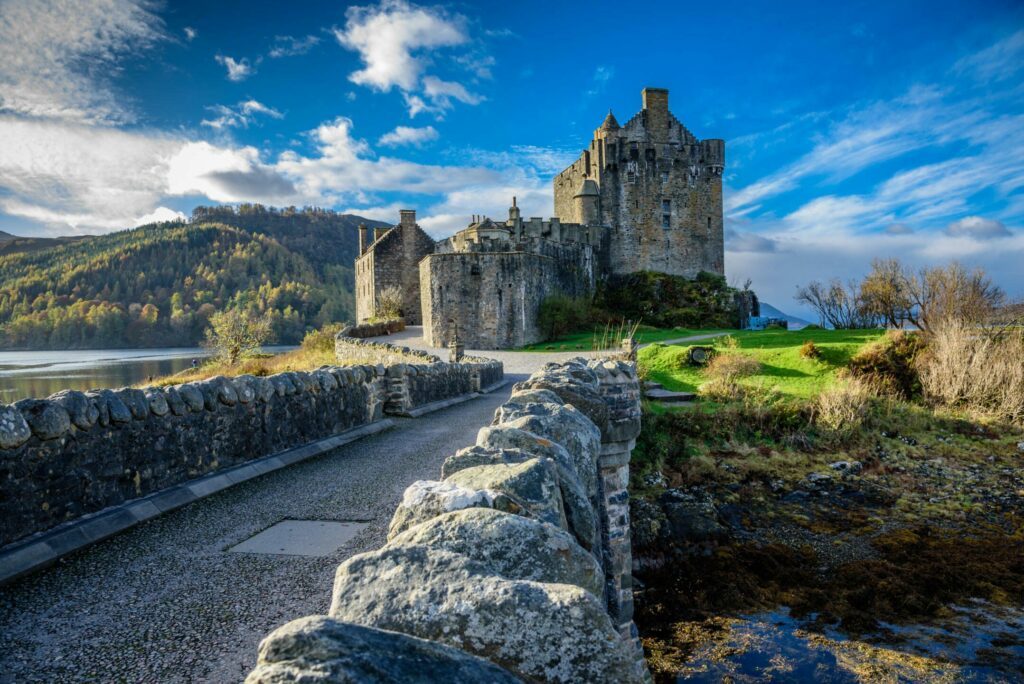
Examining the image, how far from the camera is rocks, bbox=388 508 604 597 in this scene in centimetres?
195

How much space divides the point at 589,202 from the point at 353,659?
1968 inches

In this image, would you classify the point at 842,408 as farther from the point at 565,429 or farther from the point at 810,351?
the point at 565,429

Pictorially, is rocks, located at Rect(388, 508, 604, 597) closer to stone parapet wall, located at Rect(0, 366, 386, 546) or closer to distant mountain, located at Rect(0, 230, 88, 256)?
stone parapet wall, located at Rect(0, 366, 386, 546)

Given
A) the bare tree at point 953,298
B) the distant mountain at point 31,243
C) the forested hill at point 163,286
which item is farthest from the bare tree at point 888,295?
the distant mountain at point 31,243

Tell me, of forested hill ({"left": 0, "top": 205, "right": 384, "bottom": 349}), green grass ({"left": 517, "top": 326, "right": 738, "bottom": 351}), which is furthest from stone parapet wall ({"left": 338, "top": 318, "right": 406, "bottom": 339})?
forested hill ({"left": 0, "top": 205, "right": 384, "bottom": 349})

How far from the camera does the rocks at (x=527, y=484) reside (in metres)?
2.52

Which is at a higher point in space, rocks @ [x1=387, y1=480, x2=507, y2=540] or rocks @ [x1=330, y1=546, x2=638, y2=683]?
rocks @ [x1=387, y1=480, x2=507, y2=540]

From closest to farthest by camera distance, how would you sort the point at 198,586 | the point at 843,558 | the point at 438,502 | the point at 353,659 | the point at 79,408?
the point at 353,659 → the point at 438,502 → the point at 198,586 → the point at 79,408 → the point at 843,558

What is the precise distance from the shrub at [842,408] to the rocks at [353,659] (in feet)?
63.1

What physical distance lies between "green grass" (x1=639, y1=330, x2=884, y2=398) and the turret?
25329 mm

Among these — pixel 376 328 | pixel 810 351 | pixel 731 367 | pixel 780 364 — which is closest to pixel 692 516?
pixel 731 367

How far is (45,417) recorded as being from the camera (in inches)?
181

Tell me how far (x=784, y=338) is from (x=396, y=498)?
2569cm

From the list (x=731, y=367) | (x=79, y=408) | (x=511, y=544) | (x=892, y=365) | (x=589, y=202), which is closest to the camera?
(x=511, y=544)
